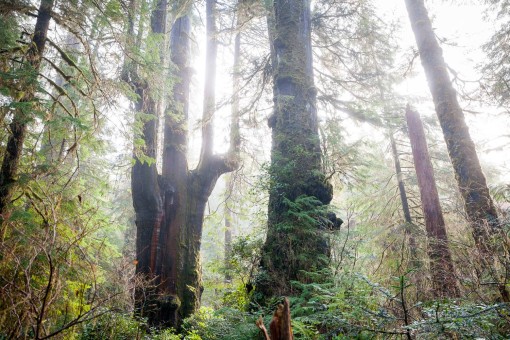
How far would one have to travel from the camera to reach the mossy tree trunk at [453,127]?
5.76 meters

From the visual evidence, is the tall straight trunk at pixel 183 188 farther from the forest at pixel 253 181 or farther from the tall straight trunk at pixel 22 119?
the tall straight trunk at pixel 22 119

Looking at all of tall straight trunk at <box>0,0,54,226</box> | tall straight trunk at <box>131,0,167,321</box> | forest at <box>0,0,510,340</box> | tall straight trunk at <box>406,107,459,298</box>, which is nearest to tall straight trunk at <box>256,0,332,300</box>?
forest at <box>0,0,510,340</box>

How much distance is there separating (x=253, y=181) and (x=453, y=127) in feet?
15.1

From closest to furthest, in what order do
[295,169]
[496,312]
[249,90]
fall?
[496,312] < [295,169] < [249,90]

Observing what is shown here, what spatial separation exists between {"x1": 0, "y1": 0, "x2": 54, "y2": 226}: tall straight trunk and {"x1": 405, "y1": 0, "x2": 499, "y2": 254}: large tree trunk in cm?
686

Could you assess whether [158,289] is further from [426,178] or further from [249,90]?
[426,178]

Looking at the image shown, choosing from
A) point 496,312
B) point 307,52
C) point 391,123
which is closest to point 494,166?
point 391,123

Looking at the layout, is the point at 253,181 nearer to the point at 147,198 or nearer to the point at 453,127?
the point at 147,198

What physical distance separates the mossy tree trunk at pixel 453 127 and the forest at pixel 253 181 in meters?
0.04

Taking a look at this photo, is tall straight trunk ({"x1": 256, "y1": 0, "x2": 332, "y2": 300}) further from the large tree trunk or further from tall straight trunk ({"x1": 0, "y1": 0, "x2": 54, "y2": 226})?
tall straight trunk ({"x1": 0, "y1": 0, "x2": 54, "y2": 226})

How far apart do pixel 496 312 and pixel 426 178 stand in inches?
192

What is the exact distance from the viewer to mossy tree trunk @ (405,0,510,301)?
576cm

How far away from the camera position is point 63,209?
15.0 ft

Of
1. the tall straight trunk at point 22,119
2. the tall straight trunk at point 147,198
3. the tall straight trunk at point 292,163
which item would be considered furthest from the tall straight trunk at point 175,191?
the tall straight trunk at point 22,119
